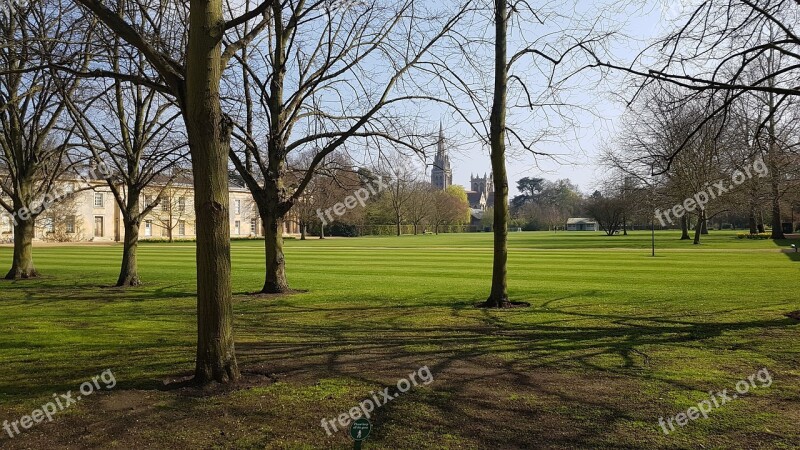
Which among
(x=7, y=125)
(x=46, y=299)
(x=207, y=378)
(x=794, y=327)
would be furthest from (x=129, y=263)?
(x=794, y=327)

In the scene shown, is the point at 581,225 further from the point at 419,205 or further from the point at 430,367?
the point at 430,367

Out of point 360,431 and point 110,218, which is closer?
point 360,431

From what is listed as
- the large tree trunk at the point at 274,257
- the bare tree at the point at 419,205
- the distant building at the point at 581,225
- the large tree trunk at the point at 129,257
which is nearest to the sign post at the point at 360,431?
the large tree trunk at the point at 274,257

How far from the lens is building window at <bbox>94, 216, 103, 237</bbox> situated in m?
75.5

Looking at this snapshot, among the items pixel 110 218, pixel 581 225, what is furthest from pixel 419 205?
pixel 581 225

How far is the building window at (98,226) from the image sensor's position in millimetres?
75500

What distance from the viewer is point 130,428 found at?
17.2 feet

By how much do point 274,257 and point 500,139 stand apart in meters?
7.70

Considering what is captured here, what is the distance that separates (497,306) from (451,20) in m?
6.77

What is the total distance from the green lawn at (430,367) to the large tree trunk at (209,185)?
589 mm

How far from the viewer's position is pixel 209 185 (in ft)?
21.1

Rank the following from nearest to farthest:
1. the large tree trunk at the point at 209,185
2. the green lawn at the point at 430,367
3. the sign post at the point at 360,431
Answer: the sign post at the point at 360,431 < the green lawn at the point at 430,367 < the large tree trunk at the point at 209,185

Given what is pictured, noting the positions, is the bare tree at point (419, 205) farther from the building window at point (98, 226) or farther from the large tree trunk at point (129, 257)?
the large tree trunk at point (129, 257)

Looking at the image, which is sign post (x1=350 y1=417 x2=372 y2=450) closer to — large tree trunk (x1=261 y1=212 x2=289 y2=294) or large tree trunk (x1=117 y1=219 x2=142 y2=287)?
large tree trunk (x1=261 y1=212 x2=289 y2=294)
